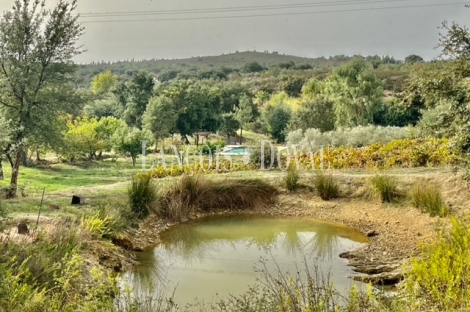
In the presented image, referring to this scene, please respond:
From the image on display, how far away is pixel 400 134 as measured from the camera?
17188 mm

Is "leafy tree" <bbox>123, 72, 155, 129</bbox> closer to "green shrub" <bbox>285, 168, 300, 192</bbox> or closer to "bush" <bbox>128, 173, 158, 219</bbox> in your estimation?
"green shrub" <bbox>285, 168, 300, 192</bbox>

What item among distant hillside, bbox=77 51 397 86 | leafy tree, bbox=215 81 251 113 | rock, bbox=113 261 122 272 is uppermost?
distant hillside, bbox=77 51 397 86

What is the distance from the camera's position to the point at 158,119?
26984 mm

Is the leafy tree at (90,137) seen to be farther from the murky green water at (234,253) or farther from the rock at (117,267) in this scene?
the rock at (117,267)

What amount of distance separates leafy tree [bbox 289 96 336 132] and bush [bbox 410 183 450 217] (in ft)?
57.4

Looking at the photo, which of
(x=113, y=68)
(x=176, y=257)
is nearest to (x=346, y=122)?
(x=176, y=257)

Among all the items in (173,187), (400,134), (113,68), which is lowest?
(173,187)

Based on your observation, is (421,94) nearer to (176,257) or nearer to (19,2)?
(176,257)

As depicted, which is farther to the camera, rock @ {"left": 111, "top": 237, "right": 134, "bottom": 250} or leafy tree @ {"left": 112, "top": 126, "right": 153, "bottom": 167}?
leafy tree @ {"left": 112, "top": 126, "right": 153, "bottom": 167}

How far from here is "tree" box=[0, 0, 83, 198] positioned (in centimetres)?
914

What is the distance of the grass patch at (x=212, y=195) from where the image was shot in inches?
336

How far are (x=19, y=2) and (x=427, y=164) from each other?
9.87 metres

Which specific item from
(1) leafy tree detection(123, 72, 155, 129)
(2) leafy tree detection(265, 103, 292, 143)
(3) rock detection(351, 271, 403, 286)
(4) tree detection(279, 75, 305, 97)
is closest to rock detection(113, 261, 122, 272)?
(3) rock detection(351, 271, 403, 286)

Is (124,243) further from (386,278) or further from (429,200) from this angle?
(429,200)
